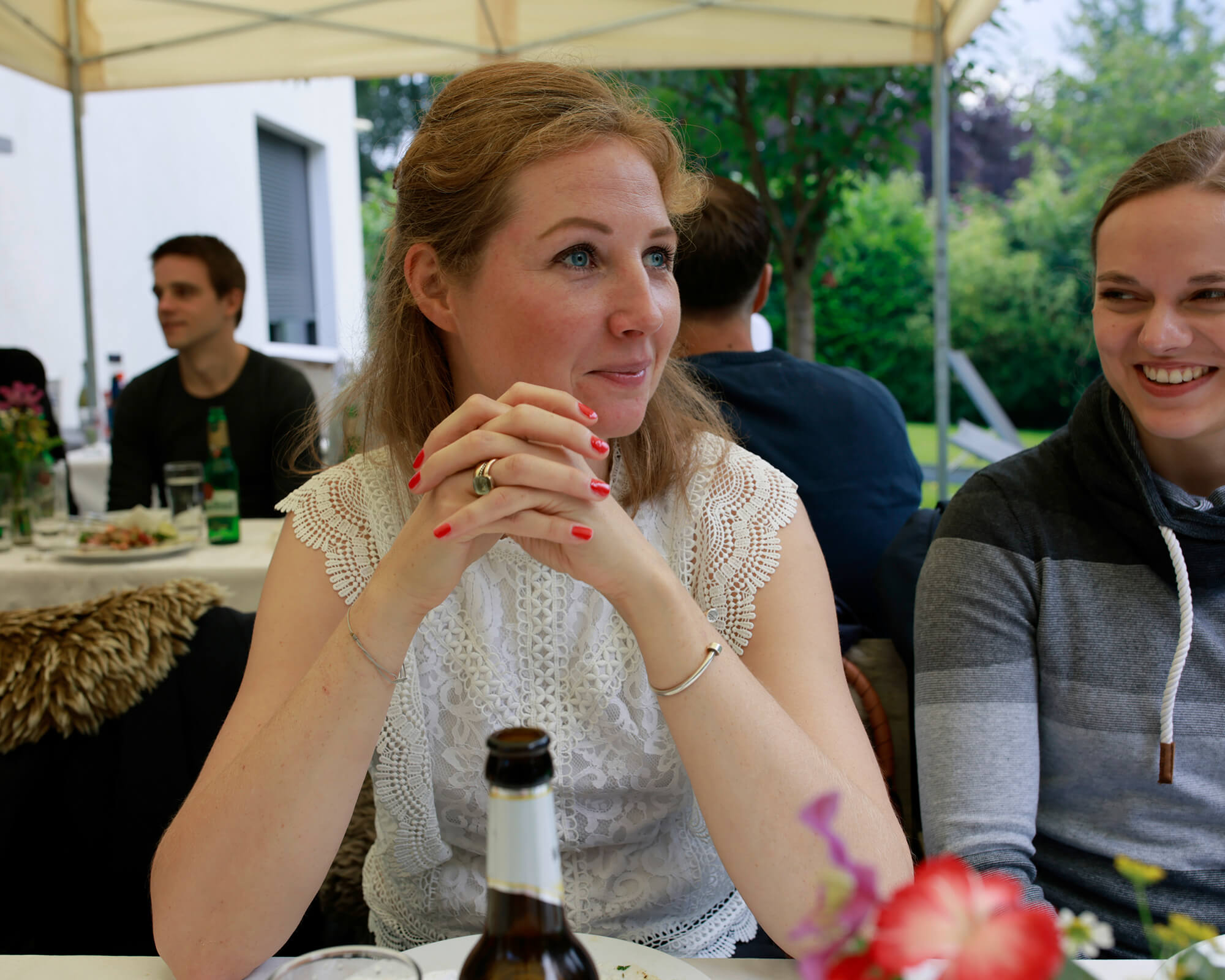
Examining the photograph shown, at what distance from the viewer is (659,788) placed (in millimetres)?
1235

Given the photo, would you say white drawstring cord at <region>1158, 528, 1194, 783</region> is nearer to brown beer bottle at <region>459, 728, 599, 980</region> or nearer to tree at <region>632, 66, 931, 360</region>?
brown beer bottle at <region>459, 728, 599, 980</region>

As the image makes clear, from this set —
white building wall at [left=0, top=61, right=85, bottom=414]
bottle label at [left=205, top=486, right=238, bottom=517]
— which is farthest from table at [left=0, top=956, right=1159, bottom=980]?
white building wall at [left=0, top=61, right=85, bottom=414]

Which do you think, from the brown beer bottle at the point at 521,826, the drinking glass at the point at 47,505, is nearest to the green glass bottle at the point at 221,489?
the drinking glass at the point at 47,505

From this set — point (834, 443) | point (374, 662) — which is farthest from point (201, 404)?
point (374, 662)

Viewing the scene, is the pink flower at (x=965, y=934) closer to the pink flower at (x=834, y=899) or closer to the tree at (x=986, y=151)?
the pink flower at (x=834, y=899)

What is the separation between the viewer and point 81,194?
457 centimetres

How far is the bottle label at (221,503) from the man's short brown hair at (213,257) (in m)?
1.28

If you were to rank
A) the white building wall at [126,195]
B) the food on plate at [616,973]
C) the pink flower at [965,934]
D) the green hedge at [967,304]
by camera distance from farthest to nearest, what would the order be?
1. the green hedge at [967,304]
2. the white building wall at [126,195]
3. the food on plate at [616,973]
4. the pink flower at [965,934]

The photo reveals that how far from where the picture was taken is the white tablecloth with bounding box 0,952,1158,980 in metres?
0.80

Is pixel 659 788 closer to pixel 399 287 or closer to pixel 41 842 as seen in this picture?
pixel 399 287

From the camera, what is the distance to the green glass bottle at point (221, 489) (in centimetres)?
270

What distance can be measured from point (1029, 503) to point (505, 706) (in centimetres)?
75

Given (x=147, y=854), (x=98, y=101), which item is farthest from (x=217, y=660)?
(x=98, y=101)

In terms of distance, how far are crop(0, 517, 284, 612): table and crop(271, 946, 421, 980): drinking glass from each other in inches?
77.2
